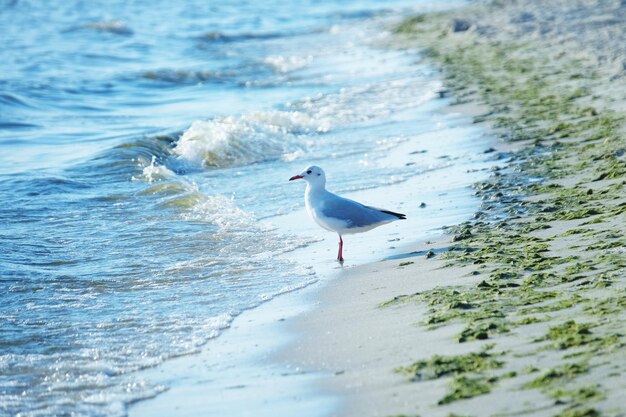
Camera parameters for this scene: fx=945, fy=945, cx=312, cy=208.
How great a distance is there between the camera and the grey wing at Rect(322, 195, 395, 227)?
6723mm

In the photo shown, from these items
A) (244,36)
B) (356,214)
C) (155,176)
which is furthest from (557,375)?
(244,36)

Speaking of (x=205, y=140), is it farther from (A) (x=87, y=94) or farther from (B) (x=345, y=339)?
(B) (x=345, y=339)

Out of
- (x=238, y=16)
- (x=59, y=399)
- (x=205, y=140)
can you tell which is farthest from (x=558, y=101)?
(x=238, y=16)

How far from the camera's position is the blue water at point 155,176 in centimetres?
523

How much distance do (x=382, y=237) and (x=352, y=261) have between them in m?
0.64

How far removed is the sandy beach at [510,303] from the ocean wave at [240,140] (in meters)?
2.67

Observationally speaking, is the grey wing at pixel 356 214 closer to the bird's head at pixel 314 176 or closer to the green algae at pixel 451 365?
the bird's head at pixel 314 176

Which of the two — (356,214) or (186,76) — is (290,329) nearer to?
(356,214)

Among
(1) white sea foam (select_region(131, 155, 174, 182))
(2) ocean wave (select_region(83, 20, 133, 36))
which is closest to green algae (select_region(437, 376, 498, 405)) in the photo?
(1) white sea foam (select_region(131, 155, 174, 182))

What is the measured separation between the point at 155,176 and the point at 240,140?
1.61 m

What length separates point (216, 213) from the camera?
27.0 ft

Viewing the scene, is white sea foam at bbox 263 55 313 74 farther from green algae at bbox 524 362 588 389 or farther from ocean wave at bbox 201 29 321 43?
green algae at bbox 524 362 588 389

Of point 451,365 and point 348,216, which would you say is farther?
point 348,216

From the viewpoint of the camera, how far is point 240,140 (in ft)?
36.7
